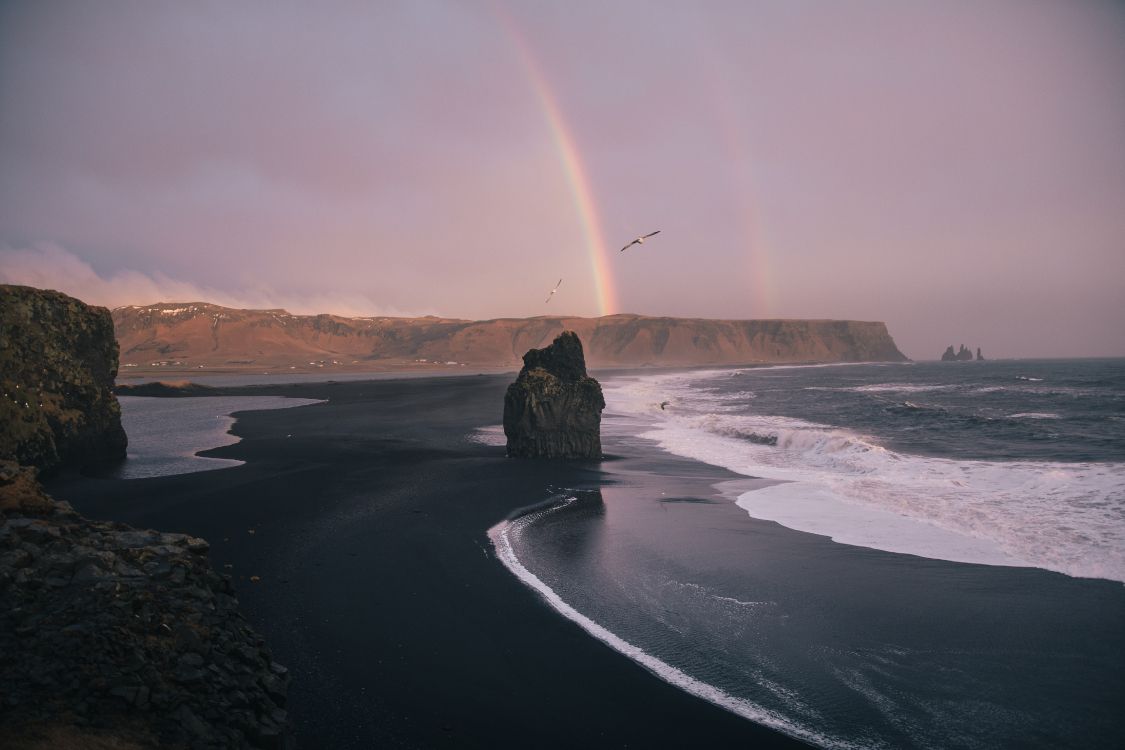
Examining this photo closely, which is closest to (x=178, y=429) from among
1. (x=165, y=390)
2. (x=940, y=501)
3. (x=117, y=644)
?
(x=117, y=644)

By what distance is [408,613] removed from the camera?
31.2 ft

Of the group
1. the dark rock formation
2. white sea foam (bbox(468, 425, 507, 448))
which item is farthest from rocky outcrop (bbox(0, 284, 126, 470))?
the dark rock formation

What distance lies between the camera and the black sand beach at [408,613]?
6602mm

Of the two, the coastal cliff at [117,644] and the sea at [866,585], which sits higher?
the coastal cliff at [117,644]

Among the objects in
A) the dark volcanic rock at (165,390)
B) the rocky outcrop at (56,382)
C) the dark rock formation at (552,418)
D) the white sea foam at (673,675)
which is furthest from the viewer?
the dark volcanic rock at (165,390)

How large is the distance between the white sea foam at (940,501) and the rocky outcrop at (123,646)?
41.6 ft

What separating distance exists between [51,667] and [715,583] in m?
9.39

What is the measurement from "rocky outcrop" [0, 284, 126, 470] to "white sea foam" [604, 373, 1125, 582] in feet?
75.0

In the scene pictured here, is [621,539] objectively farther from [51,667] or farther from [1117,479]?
[1117,479]

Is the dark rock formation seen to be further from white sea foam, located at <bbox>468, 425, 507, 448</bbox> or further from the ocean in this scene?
the ocean

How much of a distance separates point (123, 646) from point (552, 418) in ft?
67.4

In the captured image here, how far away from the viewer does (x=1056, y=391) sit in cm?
6312

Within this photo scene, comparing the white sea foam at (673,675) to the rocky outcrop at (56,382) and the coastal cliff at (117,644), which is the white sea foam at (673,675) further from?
the rocky outcrop at (56,382)

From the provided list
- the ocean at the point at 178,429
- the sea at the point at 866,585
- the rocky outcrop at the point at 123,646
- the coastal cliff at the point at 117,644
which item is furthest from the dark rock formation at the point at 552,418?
the rocky outcrop at the point at 123,646
